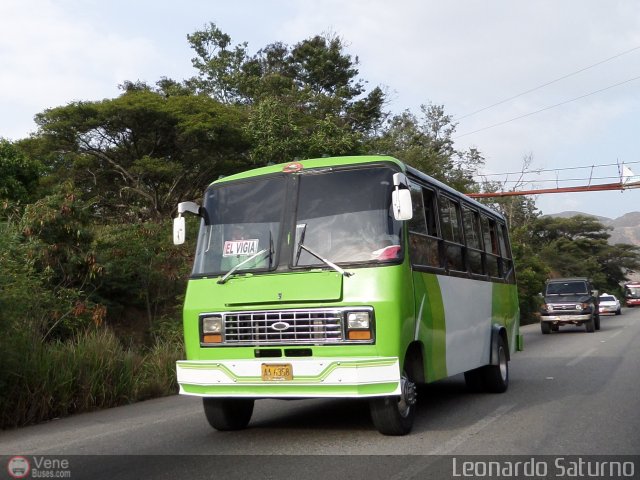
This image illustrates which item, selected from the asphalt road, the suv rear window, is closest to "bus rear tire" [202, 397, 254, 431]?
the asphalt road

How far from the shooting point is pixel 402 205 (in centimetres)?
691

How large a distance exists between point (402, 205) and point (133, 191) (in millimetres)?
21562

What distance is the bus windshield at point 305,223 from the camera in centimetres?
724

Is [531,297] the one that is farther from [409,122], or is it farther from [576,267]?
[576,267]

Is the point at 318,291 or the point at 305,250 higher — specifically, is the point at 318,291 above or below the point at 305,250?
below

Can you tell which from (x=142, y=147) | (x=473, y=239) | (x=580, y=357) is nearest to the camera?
(x=473, y=239)

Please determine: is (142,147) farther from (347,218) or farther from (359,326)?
(359,326)

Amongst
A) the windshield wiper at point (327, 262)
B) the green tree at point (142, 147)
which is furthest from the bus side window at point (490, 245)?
the green tree at point (142, 147)

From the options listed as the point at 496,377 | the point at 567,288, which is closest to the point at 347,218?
the point at 496,377

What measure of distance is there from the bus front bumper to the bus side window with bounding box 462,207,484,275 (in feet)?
12.5

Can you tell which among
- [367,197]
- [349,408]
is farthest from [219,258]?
[349,408]

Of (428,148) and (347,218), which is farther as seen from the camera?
(428,148)

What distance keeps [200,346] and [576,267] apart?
69.2 meters

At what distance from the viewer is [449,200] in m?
9.48
